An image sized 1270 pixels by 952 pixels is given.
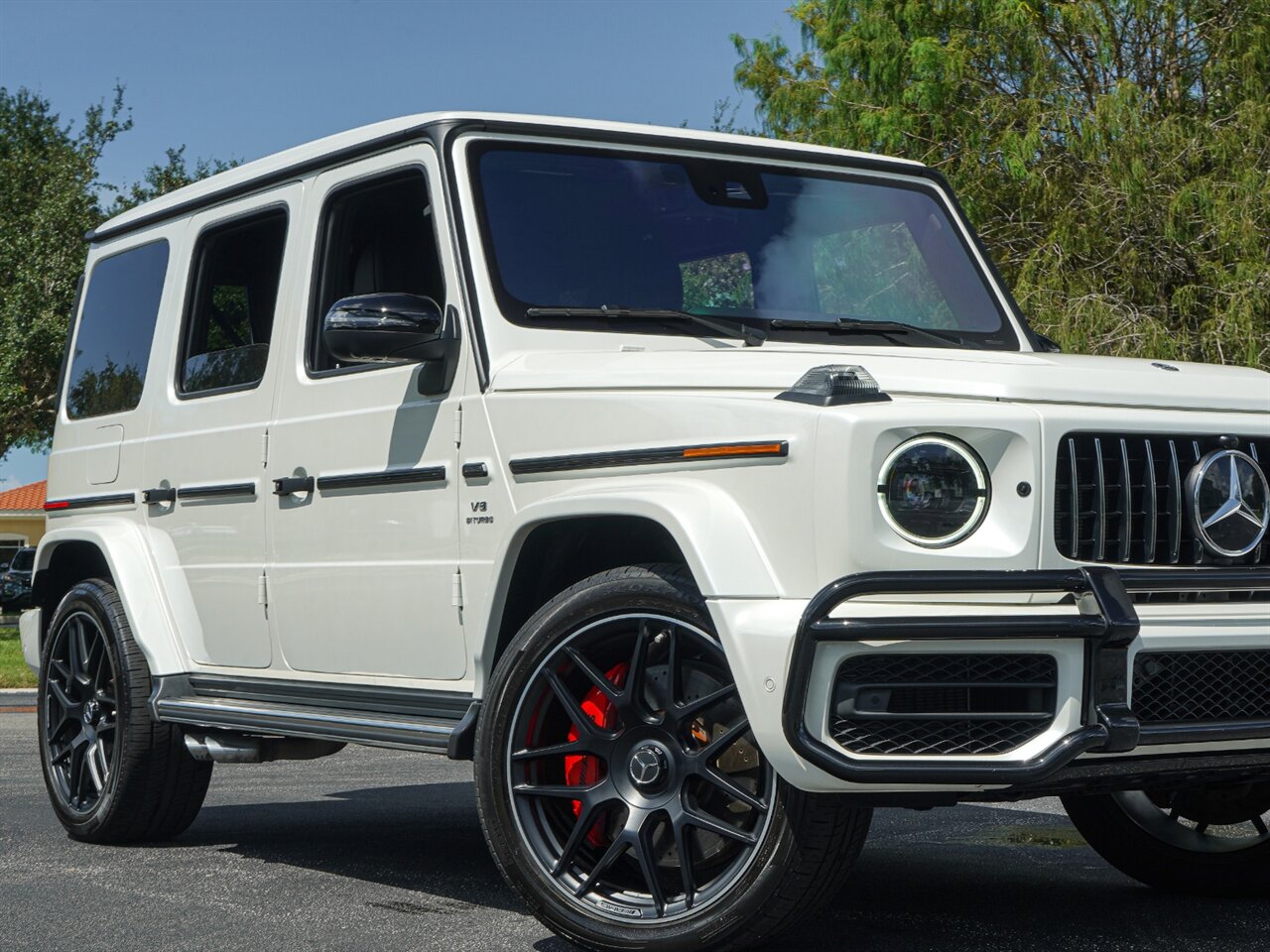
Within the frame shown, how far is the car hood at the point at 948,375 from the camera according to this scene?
13.6ft

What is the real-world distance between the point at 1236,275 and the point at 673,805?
17083 mm

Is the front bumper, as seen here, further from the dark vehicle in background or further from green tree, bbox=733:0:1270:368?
the dark vehicle in background

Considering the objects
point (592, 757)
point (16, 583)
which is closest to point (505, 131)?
point (592, 757)

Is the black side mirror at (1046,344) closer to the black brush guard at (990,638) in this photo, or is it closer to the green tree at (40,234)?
the black brush guard at (990,638)

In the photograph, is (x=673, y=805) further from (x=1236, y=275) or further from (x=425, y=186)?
(x=1236, y=275)

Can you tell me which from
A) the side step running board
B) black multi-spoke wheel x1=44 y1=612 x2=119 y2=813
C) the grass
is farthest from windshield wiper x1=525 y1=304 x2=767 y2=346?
the grass

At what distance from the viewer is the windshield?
5.38 metres

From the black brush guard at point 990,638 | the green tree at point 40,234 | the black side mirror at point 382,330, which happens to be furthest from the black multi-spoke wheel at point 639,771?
the green tree at point 40,234

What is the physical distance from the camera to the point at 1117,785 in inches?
162

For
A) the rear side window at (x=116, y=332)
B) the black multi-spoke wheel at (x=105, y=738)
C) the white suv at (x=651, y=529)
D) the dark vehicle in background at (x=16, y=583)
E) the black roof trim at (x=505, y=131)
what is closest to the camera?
the white suv at (x=651, y=529)

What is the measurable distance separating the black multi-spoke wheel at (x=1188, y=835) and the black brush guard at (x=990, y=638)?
170cm

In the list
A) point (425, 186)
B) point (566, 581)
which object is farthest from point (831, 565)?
point (425, 186)

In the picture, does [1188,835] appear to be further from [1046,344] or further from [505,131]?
[505,131]

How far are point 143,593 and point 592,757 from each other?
8.91 feet
